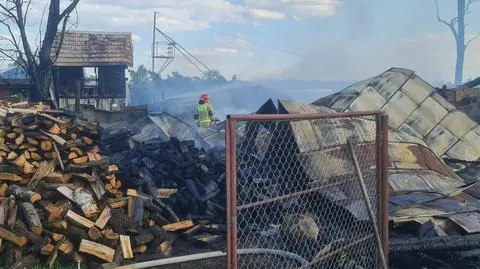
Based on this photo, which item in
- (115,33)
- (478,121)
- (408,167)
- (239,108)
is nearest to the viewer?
(408,167)

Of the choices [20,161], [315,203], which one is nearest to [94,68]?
[20,161]

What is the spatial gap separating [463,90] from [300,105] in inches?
278

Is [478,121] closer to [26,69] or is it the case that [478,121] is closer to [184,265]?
[184,265]

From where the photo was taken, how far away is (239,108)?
2814 centimetres

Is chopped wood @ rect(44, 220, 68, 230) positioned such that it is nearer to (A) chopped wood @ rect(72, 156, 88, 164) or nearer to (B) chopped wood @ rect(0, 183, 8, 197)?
(B) chopped wood @ rect(0, 183, 8, 197)

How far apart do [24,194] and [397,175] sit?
5.78 m

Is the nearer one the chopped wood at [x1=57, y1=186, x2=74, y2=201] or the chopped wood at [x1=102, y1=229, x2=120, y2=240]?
the chopped wood at [x1=102, y1=229, x2=120, y2=240]

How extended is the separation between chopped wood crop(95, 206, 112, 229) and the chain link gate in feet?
5.53

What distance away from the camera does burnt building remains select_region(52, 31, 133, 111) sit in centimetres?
2239

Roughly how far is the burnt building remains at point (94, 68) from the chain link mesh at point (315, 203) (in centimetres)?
1639

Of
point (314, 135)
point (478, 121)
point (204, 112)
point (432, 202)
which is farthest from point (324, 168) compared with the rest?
point (478, 121)

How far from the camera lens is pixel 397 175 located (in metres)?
7.71

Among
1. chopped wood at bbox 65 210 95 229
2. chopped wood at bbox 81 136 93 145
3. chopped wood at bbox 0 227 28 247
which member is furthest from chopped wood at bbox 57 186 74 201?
chopped wood at bbox 81 136 93 145

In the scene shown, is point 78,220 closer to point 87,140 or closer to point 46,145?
point 46,145
